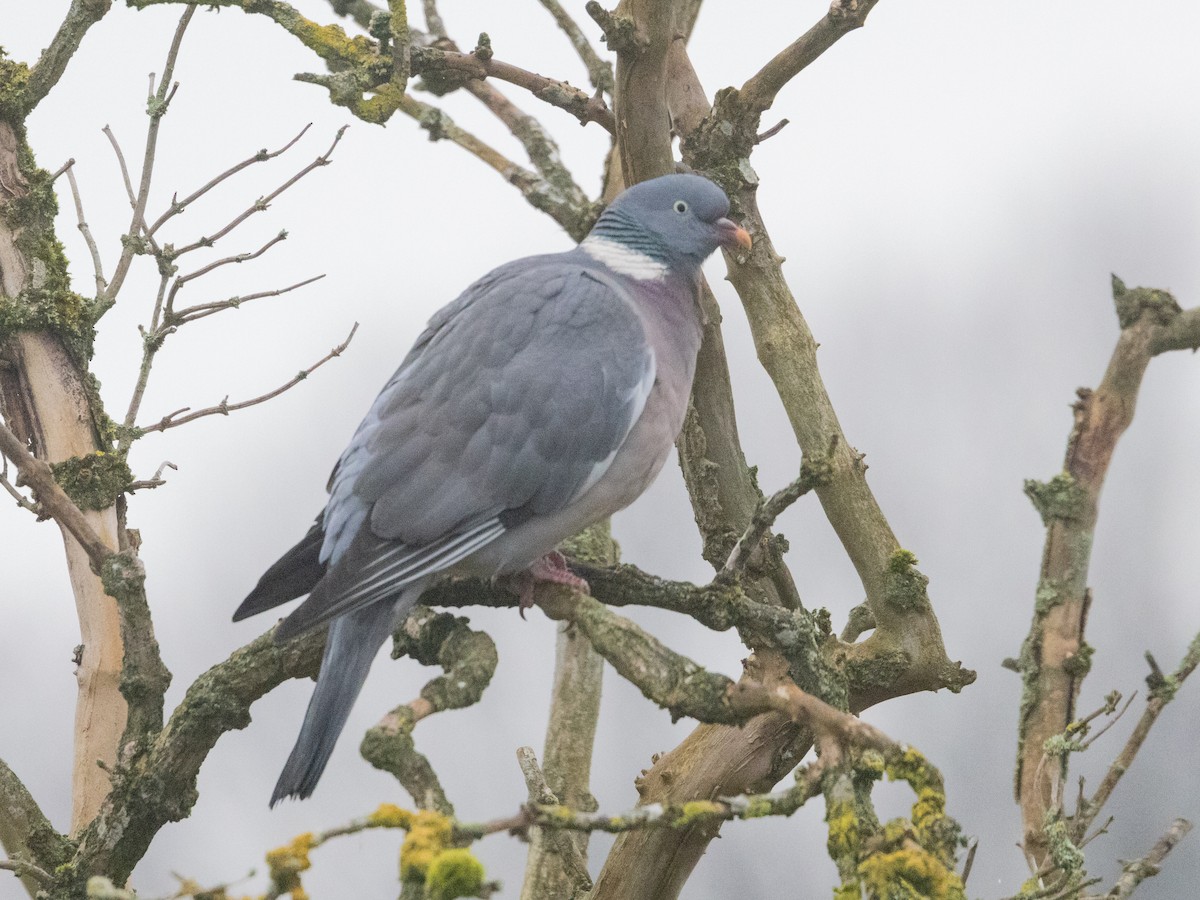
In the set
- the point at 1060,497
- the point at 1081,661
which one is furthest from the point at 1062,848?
the point at 1060,497

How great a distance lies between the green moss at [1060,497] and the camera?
105 inches

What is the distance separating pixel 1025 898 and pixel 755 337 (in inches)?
56.1

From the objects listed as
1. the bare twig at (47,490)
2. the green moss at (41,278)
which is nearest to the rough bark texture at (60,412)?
the green moss at (41,278)

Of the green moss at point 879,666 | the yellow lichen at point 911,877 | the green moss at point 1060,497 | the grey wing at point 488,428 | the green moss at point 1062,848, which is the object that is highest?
the grey wing at point 488,428

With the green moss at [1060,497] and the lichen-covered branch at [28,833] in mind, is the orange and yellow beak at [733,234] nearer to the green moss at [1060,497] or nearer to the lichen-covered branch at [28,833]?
the green moss at [1060,497]

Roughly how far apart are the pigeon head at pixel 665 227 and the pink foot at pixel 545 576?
0.75 meters

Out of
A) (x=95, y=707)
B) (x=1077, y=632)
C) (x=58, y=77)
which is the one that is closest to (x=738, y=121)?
(x=1077, y=632)

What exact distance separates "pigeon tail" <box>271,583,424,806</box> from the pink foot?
0.85 feet

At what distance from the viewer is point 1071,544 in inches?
105

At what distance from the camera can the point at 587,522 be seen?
9.18ft

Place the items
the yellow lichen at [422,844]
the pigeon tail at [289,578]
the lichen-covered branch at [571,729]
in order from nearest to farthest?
the yellow lichen at [422,844]
the pigeon tail at [289,578]
the lichen-covered branch at [571,729]

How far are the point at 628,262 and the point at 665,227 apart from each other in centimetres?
12

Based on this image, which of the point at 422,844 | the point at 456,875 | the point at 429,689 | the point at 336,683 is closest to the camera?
the point at 456,875

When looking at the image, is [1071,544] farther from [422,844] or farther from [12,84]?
[12,84]
